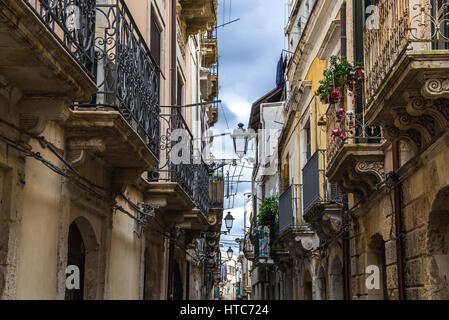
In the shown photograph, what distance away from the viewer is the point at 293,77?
21.5 metres

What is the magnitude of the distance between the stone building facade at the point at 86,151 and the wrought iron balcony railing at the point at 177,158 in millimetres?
56

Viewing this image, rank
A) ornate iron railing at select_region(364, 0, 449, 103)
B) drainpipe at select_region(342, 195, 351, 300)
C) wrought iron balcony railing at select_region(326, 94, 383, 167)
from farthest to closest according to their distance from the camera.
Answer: drainpipe at select_region(342, 195, 351, 300), wrought iron balcony railing at select_region(326, 94, 383, 167), ornate iron railing at select_region(364, 0, 449, 103)

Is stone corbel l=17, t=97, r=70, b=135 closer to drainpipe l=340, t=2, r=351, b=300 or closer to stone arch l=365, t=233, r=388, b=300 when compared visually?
stone arch l=365, t=233, r=388, b=300

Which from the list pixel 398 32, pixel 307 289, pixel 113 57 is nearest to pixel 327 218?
pixel 307 289

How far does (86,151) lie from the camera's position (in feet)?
27.5

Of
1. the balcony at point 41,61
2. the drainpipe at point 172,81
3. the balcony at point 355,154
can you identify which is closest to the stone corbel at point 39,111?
the balcony at point 41,61

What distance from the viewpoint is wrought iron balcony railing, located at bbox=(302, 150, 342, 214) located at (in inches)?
595

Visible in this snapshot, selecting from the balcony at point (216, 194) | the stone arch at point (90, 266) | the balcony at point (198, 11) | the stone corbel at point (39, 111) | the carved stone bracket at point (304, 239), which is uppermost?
the balcony at point (198, 11)

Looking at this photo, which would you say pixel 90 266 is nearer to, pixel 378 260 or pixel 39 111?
pixel 39 111

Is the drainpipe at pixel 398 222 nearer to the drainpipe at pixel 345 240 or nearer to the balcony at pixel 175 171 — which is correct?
the balcony at pixel 175 171

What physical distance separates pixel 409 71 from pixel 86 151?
366 centimetres

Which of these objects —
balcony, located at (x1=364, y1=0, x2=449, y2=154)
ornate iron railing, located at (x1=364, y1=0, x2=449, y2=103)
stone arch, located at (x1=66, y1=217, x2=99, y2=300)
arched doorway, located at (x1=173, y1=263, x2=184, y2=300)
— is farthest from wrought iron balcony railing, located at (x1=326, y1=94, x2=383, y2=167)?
arched doorway, located at (x1=173, y1=263, x2=184, y2=300)

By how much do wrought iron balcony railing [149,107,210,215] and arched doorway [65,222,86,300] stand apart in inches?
103

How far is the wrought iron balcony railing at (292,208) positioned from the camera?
19922 mm
